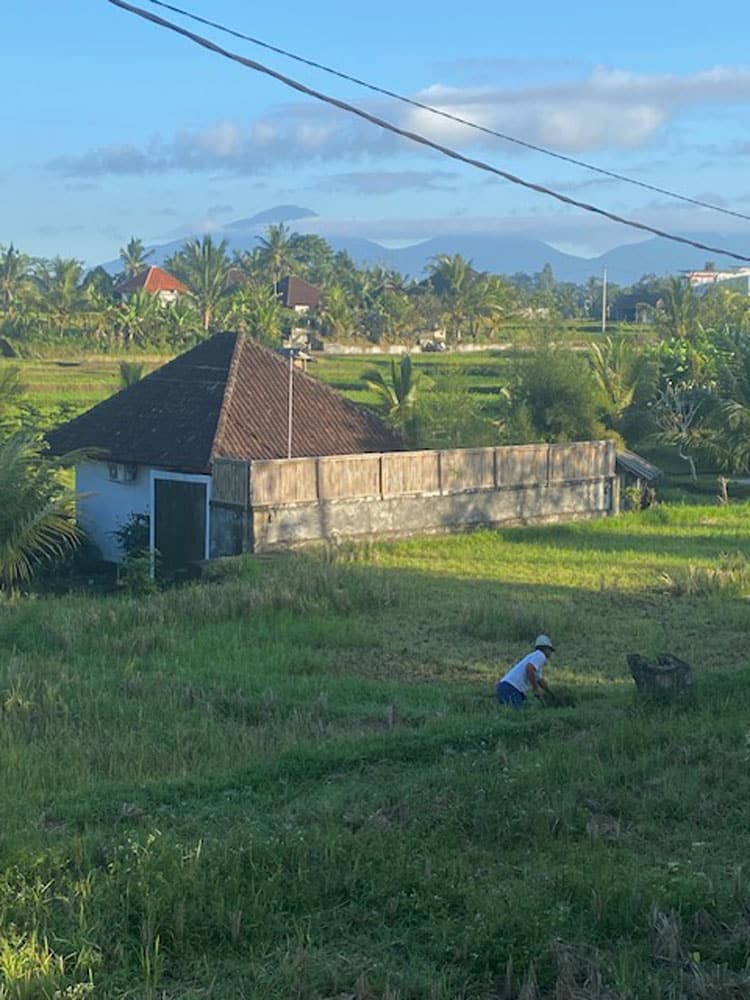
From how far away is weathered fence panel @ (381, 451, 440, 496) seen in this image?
82.9 ft

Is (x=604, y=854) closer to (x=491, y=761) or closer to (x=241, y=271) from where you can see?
(x=491, y=761)

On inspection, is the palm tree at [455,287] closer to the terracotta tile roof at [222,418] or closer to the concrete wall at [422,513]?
the concrete wall at [422,513]

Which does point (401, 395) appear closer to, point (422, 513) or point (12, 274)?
point (422, 513)

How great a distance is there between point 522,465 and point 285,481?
21.6ft

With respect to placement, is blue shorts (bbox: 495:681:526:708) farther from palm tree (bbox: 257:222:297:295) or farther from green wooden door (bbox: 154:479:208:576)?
palm tree (bbox: 257:222:297:295)

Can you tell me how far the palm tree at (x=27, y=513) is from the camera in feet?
71.6

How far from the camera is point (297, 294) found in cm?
9181

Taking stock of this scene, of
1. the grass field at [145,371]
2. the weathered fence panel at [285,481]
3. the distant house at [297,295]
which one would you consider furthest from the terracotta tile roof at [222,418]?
the distant house at [297,295]

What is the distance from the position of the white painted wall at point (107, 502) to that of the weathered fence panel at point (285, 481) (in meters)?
2.97

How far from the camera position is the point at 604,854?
7820 millimetres

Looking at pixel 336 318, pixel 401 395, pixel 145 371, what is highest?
pixel 336 318

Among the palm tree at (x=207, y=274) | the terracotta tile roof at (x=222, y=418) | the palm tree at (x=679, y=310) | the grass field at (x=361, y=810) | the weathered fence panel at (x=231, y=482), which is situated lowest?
the grass field at (x=361, y=810)

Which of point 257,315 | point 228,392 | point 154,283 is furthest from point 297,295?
point 228,392

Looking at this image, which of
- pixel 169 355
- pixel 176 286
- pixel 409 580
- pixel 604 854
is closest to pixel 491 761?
pixel 604 854
